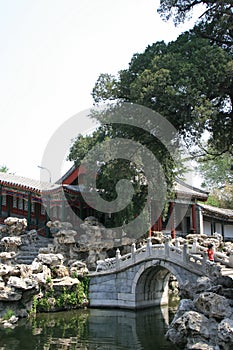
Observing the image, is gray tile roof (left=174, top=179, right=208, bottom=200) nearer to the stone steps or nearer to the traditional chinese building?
the traditional chinese building

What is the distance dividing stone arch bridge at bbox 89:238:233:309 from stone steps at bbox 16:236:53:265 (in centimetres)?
289

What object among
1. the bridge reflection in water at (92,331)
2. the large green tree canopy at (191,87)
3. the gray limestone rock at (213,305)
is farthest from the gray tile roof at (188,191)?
the gray limestone rock at (213,305)

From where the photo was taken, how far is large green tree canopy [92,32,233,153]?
1200 centimetres

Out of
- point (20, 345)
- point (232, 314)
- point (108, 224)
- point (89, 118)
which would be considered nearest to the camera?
point (232, 314)

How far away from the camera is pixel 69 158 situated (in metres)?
19.2

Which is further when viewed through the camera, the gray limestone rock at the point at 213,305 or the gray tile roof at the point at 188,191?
the gray tile roof at the point at 188,191

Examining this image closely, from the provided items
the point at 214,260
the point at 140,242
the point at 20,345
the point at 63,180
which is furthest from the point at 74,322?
the point at 63,180

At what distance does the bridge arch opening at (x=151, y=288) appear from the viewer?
1677 centimetres

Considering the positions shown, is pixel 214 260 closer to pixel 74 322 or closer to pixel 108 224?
pixel 74 322

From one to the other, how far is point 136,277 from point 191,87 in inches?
321

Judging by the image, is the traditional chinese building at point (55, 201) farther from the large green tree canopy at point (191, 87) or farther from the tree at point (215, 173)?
the tree at point (215, 173)

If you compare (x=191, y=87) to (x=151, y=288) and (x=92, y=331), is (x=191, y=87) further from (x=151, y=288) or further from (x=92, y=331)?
(x=151, y=288)

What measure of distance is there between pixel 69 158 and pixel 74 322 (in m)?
7.71

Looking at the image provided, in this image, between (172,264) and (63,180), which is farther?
(63,180)
